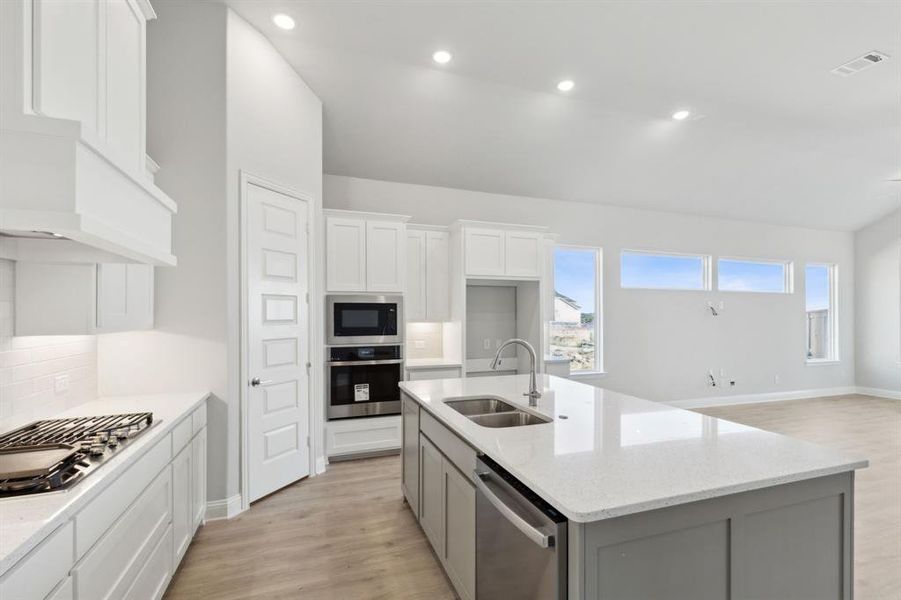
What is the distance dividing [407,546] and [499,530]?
1.26m

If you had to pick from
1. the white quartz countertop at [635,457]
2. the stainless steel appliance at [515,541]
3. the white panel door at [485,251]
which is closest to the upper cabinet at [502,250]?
the white panel door at [485,251]

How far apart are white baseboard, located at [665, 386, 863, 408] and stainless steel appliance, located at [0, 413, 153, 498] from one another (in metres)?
6.54

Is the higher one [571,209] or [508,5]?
[508,5]

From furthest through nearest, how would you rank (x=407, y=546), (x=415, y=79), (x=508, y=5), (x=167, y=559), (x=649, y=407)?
(x=415, y=79)
(x=508, y=5)
(x=407, y=546)
(x=649, y=407)
(x=167, y=559)

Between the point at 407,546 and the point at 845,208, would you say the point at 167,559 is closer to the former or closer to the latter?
the point at 407,546

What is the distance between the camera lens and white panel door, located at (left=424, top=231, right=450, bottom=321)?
4594 millimetres

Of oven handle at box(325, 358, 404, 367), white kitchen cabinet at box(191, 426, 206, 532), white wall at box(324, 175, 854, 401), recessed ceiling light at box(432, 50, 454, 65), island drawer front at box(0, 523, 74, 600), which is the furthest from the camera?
white wall at box(324, 175, 854, 401)

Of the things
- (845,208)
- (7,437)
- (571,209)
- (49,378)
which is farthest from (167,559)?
(845,208)

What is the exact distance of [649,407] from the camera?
2229 mm

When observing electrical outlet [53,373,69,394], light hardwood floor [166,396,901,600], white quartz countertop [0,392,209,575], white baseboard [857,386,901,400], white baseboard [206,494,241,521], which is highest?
electrical outlet [53,373,69,394]

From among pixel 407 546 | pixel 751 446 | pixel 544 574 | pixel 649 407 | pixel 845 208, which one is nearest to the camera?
pixel 544 574

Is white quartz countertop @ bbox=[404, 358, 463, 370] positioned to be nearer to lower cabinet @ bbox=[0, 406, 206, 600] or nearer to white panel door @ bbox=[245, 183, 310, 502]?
white panel door @ bbox=[245, 183, 310, 502]

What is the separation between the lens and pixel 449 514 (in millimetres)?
2029

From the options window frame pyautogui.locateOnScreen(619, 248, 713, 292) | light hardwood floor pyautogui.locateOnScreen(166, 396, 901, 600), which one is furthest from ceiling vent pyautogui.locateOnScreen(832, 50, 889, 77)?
light hardwood floor pyautogui.locateOnScreen(166, 396, 901, 600)
